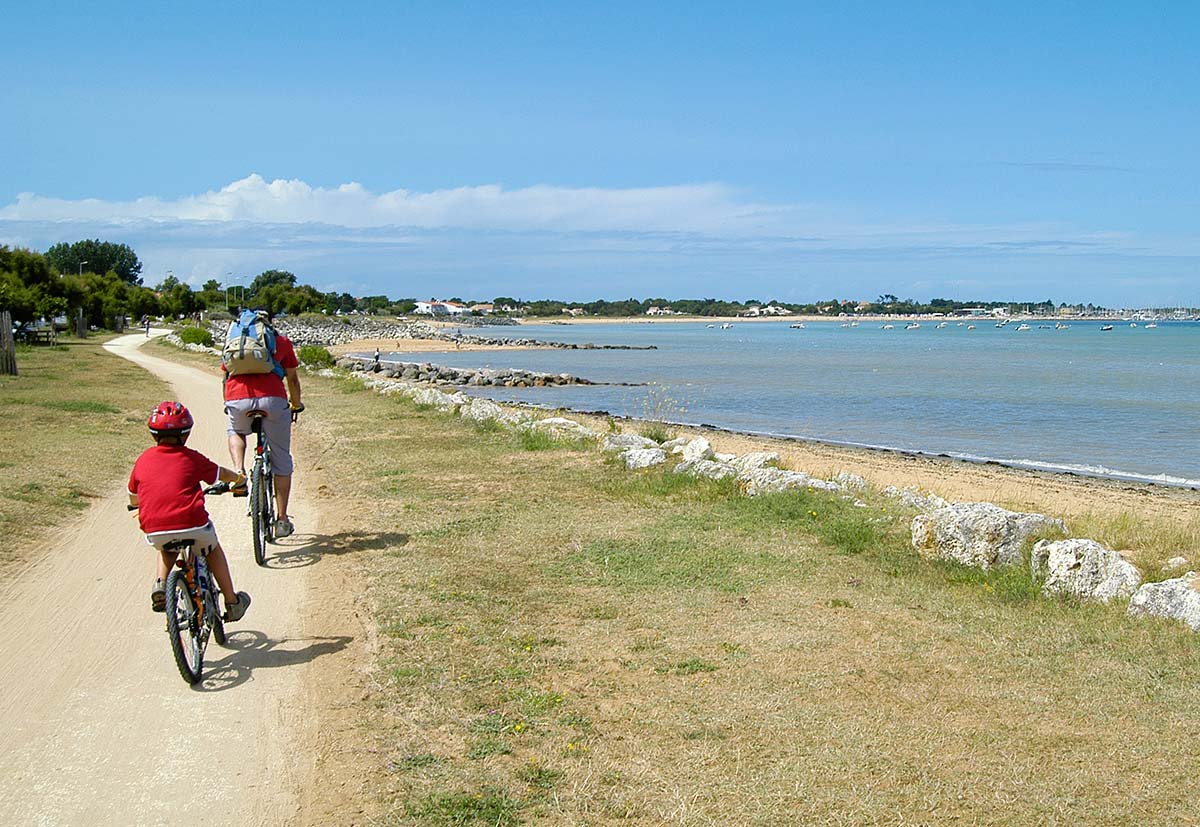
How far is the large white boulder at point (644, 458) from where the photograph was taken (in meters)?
12.7

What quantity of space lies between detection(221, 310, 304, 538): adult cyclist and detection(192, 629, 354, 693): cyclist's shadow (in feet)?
7.13

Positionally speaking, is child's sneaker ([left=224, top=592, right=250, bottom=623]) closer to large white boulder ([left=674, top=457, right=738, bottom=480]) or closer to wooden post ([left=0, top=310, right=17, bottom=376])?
large white boulder ([left=674, top=457, right=738, bottom=480])

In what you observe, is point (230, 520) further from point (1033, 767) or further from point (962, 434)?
point (962, 434)

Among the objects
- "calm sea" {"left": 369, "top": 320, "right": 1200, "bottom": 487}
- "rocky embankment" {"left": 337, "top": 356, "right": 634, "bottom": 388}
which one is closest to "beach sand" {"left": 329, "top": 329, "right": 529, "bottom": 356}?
"calm sea" {"left": 369, "top": 320, "right": 1200, "bottom": 487}

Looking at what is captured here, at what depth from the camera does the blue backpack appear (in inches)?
320

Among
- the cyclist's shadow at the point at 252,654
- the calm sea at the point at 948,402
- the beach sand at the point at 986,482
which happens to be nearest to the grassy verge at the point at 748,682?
the cyclist's shadow at the point at 252,654

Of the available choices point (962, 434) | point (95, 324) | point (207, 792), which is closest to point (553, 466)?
point (207, 792)

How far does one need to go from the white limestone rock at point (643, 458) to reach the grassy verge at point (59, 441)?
5990 mm

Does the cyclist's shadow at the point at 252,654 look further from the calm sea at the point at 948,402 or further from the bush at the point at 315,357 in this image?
the bush at the point at 315,357

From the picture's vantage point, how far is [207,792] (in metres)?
4.32

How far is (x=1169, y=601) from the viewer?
660 centimetres

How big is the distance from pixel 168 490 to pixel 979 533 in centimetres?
570

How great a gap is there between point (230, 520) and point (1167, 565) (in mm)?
7958

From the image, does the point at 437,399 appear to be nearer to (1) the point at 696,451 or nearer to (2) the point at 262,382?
(1) the point at 696,451
